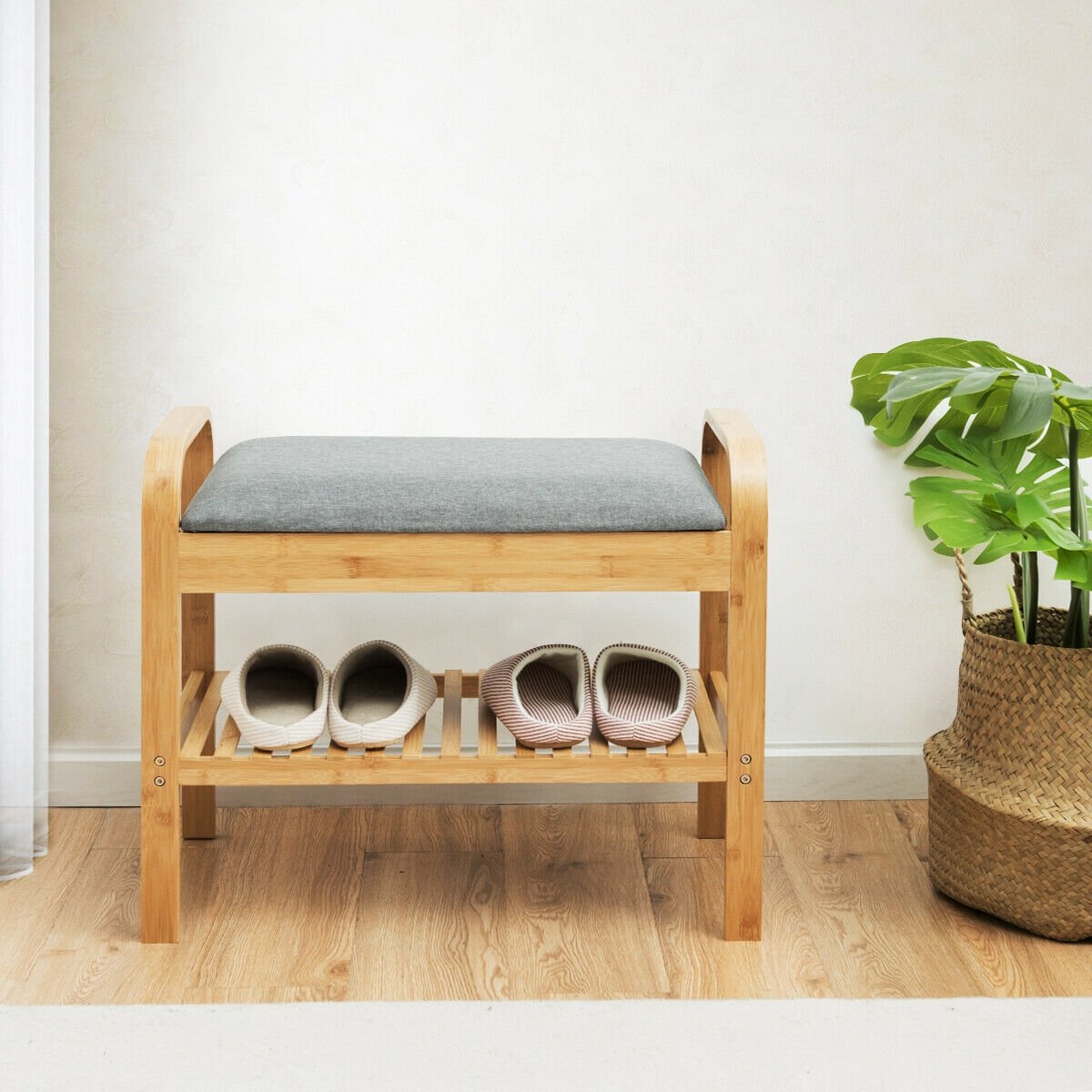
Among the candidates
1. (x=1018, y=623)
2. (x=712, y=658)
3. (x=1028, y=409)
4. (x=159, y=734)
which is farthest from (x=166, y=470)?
(x=1018, y=623)

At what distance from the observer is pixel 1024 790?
1.52m

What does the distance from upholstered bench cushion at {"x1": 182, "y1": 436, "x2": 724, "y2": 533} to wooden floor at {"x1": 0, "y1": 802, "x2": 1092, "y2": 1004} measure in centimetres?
50

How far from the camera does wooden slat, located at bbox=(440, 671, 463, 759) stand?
60.1 inches

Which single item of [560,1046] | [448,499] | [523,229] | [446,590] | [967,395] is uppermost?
[523,229]

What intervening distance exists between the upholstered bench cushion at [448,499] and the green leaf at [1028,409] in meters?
0.31

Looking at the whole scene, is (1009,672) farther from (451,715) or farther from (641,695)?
(451,715)

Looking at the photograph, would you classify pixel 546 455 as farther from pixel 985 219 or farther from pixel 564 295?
pixel 985 219

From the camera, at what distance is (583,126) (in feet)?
5.90

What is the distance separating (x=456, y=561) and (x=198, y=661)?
0.52m

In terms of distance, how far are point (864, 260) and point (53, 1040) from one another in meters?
1.41

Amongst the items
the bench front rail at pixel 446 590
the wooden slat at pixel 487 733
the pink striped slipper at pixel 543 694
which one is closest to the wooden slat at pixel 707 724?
the bench front rail at pixel 446 590

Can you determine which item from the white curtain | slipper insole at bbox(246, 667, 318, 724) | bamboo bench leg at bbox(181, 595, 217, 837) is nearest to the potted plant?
slipper insole at bbox(246, 667, 318, 724)

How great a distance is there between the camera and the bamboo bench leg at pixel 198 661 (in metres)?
1.75

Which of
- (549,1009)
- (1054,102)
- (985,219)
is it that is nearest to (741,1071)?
(549,1009)
